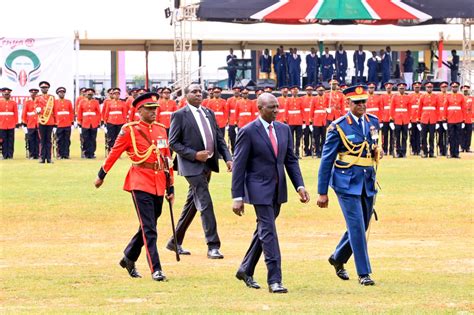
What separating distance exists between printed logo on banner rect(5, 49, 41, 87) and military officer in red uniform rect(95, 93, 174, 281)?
30.7 m

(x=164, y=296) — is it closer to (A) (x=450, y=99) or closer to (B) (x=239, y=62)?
(A) (x=450, y=99)

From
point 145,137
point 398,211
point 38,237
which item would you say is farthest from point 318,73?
point 145,137

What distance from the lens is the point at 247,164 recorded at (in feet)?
37.5

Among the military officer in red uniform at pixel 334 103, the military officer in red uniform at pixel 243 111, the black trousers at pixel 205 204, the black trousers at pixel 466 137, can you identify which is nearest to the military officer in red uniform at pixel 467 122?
the black trousers at pixel 466 137

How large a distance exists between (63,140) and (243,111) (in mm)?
5163

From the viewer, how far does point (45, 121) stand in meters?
32.8

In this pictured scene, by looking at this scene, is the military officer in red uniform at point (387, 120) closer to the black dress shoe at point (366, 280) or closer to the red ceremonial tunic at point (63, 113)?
the red ceremonial tunic at point (63, 113)

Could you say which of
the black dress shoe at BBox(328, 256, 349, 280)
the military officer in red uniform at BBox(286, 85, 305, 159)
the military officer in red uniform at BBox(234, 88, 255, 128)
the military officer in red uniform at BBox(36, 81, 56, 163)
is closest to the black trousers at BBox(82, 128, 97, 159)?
the military officer in red uniform at BBox(36, 81, 56, 163)

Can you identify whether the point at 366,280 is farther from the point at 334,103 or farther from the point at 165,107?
the point at 334,103

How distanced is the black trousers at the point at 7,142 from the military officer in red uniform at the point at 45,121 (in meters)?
1.66

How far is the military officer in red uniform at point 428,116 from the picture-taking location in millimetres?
34359

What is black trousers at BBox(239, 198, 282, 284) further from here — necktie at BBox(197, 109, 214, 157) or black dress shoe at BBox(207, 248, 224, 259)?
necktie at BBox(197, 109, 214, 157)

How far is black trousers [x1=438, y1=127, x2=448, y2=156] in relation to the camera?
115 feet

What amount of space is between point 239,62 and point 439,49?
8.46 metres
